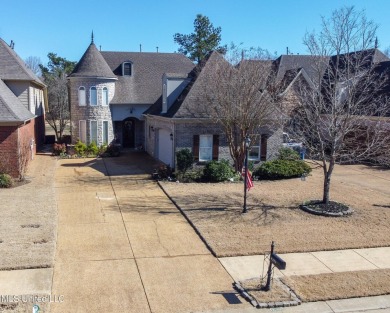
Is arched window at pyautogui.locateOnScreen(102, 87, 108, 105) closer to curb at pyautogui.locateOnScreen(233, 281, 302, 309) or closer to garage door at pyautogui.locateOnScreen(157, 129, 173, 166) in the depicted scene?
garage door at pyautogui.locateOnScreen(157, 129, 173, 166)

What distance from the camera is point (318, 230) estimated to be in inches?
530

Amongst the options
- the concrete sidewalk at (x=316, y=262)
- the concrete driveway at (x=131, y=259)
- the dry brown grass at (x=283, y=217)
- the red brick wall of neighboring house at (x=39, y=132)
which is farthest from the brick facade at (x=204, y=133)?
the red brick wall of neighboring house at (x=39, y=132)

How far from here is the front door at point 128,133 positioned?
33250mm

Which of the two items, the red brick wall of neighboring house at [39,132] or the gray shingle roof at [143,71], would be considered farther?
the gray shingle roof at [143,71]

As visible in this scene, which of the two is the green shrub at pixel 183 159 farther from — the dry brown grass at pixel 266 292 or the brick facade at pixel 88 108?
the dry brown grass at pixel 266 292

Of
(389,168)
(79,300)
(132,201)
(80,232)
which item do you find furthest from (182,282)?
(389,168)

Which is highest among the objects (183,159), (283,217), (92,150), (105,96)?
(105,96)

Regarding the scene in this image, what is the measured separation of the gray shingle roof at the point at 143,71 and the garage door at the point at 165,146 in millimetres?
6208

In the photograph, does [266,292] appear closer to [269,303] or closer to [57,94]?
[269,303]

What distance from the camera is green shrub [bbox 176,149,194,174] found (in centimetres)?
2158

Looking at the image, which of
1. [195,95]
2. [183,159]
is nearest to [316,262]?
[183,159]

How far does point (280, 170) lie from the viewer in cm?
2167

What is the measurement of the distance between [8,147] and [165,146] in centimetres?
897

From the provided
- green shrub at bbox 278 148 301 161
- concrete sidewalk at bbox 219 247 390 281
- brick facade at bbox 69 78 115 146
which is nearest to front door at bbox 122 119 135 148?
brick facade at bbox 69 78 115 146
